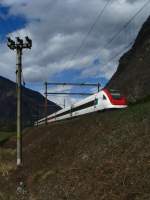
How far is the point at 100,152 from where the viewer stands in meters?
20.5

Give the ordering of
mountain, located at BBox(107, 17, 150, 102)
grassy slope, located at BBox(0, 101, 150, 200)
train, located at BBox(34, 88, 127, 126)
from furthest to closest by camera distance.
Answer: mountain, located at BBox(107, 17, 150, 102) → train, located at BBox(34, 88, 127, 126) → grassy slope, located at BBox(0, 101, 150, 200)

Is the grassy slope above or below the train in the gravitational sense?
below

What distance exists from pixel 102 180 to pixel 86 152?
20.0 feet

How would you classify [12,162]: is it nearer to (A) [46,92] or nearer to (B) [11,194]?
(B) [11,194]

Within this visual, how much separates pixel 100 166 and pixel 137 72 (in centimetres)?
13660

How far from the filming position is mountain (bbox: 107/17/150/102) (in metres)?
141

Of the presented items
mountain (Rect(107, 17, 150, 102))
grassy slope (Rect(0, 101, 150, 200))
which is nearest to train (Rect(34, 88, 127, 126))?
grassy slope (Rect(0, 101, 150, 200))

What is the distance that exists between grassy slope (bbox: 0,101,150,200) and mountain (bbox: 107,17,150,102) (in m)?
96.6

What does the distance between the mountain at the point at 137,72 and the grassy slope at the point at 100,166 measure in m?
96.6

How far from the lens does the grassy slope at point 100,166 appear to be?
1483 centimetres

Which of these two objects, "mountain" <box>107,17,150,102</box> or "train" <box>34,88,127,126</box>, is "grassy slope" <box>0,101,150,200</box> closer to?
"train" <box>34,88,127,126</box>

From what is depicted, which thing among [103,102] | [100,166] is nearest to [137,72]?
[103,102]

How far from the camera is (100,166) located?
1811cm

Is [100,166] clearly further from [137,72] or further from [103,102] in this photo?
[137,72]
